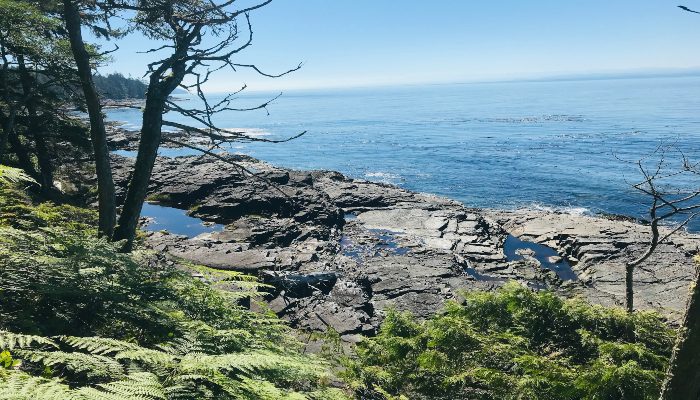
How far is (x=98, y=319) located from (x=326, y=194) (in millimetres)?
26078

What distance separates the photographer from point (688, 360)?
4.45 meters

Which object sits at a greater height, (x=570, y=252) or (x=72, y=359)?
(x=72, y=359)

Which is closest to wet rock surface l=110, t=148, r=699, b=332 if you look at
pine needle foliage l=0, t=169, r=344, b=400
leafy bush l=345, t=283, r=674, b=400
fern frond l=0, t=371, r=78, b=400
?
leafy bush l=345, t=283, r=674, b=400

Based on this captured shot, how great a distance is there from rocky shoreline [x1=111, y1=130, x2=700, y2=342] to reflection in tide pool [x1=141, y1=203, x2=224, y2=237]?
2.63 ft

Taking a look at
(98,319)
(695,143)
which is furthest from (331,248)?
(695,143)

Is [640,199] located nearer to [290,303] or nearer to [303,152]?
[290,303]

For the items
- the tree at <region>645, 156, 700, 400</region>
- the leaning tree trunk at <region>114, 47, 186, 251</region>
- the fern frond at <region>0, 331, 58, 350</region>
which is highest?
the leaning tree trunk at <region>114, 47, 186, 251</region>

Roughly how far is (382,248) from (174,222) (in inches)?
486

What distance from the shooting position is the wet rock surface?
16031 millimetres

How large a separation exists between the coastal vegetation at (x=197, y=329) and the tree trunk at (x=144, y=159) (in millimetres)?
21

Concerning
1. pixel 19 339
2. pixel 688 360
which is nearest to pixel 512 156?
pixel 688 360

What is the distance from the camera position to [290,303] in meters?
14.4

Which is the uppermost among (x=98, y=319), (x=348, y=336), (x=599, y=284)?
(x=98, y=319)

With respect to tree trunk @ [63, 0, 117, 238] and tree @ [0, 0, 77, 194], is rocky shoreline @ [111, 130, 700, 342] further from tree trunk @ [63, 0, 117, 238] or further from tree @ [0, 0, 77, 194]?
tree @ [0, 0, 77, 194]
